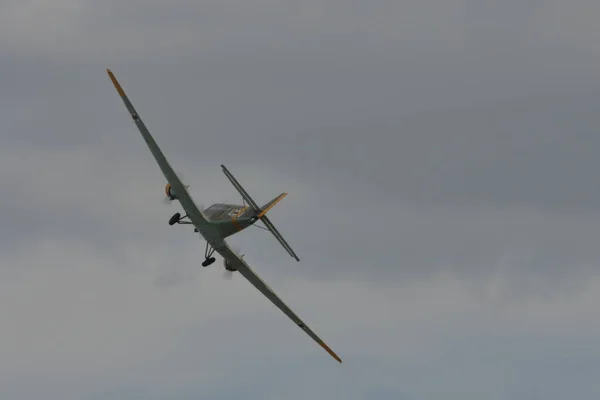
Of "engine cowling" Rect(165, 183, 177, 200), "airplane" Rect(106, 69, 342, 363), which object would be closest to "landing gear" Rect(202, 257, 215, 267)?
"airplane" Rect(106, 69, 342, 363)

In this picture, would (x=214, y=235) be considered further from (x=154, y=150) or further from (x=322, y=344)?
(x=322, y=344)

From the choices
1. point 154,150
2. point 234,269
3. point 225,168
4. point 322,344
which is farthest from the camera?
point 322,344

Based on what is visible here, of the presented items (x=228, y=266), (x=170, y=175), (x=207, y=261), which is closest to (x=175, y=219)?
(x=170, y=175)

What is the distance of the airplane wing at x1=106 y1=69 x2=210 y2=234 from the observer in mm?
133000

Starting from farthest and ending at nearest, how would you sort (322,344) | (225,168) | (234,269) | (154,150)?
(322,344) < (234,269) < (154,150) < (225,168)

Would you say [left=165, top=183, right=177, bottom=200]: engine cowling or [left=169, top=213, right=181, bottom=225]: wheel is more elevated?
[left=165, top=183, right=177, bottom=200]: engine cowling

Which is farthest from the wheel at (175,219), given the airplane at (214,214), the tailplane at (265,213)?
the tailplane at (265,213)

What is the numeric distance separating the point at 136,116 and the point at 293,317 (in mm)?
32650

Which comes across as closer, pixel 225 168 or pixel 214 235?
pixel 225 168

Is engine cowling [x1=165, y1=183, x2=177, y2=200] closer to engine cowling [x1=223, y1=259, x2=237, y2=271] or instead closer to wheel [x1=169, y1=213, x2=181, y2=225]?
wheel [x1=169, y1=213, x2=181, y2=225]

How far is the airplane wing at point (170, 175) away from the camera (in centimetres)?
13300

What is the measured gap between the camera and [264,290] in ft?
490

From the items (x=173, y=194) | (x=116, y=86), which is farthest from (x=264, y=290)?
(x=116, y=86)

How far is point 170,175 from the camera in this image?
135 metres
